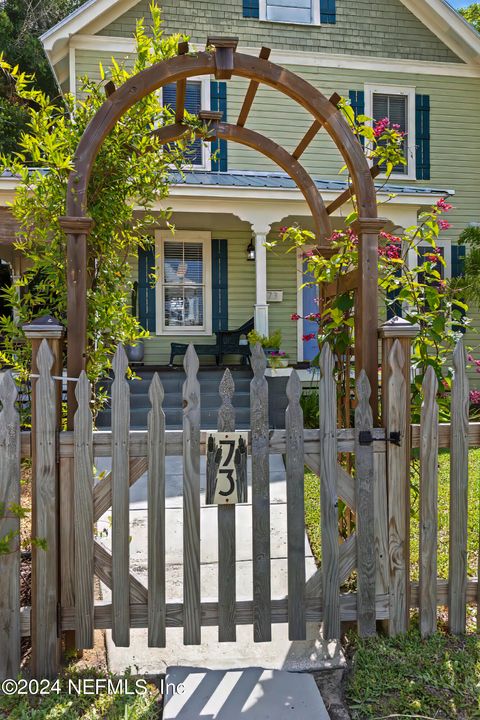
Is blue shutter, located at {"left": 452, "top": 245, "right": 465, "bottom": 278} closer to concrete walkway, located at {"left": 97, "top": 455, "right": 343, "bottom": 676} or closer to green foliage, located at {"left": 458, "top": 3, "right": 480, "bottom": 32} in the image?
concrete walkway, located at {"left": 97, "top": 455, "right": 343, "bottom": 676}

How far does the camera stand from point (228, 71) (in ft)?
9.13

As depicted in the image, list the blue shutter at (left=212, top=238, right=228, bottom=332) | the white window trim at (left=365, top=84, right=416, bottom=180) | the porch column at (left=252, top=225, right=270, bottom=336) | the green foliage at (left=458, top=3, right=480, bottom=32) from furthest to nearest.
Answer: the green foliage at (left=458, top=3, right=480, bottom=32) < the white window trim at (left=365, top=84, right=416, bottom=180) < the blue shutter at (left=212, top=238, right=228, bottom=332) < the porch column at (left=252, top=225, right=270, bottom=336)

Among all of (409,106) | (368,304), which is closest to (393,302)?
(368,304)

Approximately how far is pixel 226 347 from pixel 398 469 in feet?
24.4

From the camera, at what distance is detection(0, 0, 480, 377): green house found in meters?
10.2

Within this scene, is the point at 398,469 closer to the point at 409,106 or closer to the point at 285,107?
the point at 285,107

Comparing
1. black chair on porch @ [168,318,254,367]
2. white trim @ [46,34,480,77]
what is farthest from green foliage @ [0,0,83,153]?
black chair on porch @ [168,318,254,367]

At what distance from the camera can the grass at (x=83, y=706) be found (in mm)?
2088

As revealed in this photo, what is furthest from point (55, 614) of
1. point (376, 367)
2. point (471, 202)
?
point (471, 202)

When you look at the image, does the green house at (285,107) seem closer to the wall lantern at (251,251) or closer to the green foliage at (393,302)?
the wall lantern at (251,251)

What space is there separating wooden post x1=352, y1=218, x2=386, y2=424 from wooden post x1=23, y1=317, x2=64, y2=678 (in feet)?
4.81

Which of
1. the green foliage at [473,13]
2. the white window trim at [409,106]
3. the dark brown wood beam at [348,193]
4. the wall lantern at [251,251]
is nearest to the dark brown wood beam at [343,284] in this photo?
the dark brown wood beam at [348,193]

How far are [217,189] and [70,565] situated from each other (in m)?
7.16

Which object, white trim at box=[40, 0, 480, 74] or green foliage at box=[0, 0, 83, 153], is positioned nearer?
white trim at box=[40, 0, 480, 74]
